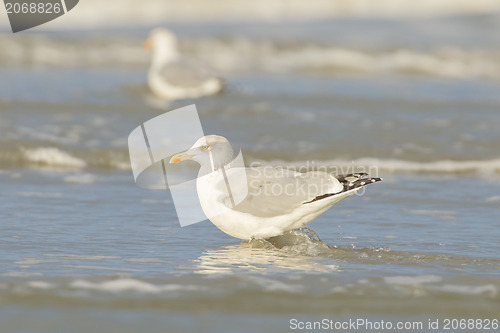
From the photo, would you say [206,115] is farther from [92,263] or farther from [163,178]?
[92,263]

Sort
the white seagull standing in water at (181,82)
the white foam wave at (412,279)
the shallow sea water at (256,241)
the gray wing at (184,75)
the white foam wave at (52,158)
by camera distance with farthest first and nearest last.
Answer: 1. the gray wing at (184,75)
2. the white seagull standing in water at (181,82)
3. the white foam wave at (52,158)
4. the white foam wave at (412,279)
5. the shallow sea water at (256,241)

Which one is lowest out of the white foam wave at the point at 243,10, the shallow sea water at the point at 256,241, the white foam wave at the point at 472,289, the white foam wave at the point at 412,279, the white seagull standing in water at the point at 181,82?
the white foam wave at the point at 472,289

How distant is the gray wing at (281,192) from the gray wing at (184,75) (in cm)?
661

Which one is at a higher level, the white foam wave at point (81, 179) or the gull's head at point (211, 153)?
the gull's head at point (211, 153)

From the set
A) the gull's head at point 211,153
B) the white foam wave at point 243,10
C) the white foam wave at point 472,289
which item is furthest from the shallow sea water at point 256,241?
the white foam wave at point 243,10

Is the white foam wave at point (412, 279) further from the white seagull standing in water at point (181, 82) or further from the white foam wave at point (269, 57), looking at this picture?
the white foam wave at point (269, 57)

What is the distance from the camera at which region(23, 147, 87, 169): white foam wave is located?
7.41 metres

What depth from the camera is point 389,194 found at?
652 centimetres

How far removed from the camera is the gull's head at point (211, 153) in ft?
16.5

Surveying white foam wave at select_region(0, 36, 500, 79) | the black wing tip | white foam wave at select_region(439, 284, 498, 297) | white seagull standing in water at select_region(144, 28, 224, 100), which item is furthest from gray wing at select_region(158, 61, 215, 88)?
white foam wave at select_region(439, 284, 498, 297)

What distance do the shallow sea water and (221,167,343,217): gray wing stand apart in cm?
26

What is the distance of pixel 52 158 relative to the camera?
750 centimetres

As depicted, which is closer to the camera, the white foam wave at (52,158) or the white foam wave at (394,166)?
the white foam wave at (52,158)

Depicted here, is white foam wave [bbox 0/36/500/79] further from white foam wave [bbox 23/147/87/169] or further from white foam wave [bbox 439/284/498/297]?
white foam wave [bbox 439/284/498/297]
